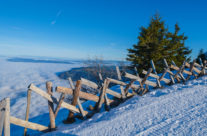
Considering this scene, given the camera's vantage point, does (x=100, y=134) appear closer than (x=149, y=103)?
Yes

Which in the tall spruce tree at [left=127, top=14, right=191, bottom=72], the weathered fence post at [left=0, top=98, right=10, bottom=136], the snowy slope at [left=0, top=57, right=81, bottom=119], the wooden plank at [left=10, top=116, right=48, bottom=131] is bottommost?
the snowy slope at [left=0, top=57, right=81, bottom=119]

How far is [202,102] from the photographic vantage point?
150 inches

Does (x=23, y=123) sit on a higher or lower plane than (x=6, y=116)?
lower

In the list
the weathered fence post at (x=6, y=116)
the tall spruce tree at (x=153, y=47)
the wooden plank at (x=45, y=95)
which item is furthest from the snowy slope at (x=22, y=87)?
the tall spruce tree at (x=153, y=47)

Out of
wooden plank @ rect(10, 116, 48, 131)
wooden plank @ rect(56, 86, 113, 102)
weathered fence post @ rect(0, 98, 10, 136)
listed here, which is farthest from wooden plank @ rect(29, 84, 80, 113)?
wooden plank @ rect(10, 116, 48, 131)

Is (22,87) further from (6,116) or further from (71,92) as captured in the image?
(6,116)

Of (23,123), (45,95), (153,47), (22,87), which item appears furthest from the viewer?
(22,87)

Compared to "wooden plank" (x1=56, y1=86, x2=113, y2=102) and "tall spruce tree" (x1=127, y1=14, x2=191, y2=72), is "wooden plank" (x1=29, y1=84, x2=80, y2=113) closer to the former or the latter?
"wooden plank" (x1=56, y1=86, x2=113, y2=102)

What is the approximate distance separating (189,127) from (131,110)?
5.06ft

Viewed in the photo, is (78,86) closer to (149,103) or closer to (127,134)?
(127,134)

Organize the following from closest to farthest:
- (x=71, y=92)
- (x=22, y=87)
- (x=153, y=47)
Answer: (x=71, y=92), (x=153, y=47), (x=22, y=87)

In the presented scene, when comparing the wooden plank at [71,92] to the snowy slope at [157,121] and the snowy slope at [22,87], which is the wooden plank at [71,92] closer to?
the snowy slope at [157,121]

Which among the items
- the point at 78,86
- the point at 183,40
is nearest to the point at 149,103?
the point at 78,86

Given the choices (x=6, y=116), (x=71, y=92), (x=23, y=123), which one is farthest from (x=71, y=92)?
(x=6, y=116)
